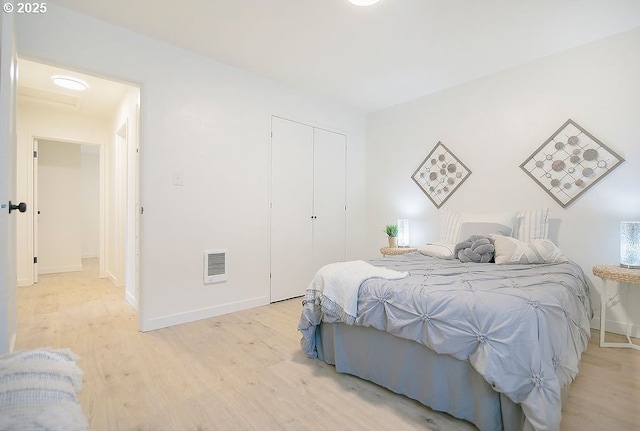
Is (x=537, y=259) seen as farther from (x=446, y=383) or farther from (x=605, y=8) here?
(x=605, y=8)

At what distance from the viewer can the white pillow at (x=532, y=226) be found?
273cm

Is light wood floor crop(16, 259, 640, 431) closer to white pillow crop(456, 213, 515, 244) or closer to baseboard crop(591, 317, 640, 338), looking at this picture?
baseboard crop(591, 317, 640, 338)

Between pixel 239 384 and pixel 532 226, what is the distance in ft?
8.94

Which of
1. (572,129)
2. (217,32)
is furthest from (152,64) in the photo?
(572,129)

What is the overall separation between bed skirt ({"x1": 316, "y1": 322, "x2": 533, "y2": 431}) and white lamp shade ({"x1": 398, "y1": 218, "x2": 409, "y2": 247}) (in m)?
2.05

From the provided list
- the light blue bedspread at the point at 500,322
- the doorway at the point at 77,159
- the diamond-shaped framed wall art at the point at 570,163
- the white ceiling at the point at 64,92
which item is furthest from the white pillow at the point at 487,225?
the white ceiling at the point at 64,92

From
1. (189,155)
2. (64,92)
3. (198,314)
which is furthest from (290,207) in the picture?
(64,92)

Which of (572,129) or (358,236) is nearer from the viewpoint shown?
(572,129)

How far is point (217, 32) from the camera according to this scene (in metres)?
2.52

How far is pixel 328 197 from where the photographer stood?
4047 millimetres

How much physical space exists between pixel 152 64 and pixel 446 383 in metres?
3.16

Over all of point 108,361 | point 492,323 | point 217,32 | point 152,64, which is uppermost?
point 217,32

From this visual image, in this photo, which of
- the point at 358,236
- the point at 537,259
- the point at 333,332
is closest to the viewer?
the point at 333,332

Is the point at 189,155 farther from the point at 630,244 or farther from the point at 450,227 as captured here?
the point at 630,244
